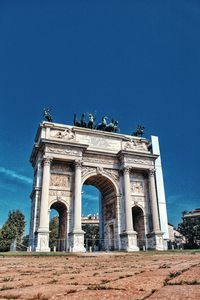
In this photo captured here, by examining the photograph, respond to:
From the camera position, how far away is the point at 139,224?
32.8 metres

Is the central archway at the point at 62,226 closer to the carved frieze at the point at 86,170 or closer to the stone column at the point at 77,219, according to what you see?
the stone column at the point at 77,219

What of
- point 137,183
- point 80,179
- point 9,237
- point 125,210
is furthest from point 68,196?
point 9,237

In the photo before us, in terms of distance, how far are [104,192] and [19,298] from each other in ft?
108

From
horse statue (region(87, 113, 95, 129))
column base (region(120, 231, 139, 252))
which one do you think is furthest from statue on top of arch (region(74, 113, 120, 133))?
column base (region(120, 231, 139, 252))

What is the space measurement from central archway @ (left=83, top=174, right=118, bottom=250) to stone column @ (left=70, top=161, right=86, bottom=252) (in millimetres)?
2690

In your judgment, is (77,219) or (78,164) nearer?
(77,219)

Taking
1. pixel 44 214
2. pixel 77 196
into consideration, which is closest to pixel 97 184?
pixel 77 196

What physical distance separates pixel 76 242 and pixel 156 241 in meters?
9.40

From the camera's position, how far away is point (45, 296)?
3.02m

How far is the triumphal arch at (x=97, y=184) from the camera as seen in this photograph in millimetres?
27297

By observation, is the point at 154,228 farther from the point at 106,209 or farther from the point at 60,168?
the point at 60,168

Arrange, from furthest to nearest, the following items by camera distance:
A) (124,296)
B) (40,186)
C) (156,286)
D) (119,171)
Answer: (119,171) < (40,186) < (156,286) < (124,296)

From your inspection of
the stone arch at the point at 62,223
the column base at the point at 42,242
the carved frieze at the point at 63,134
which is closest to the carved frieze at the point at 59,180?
the stone arch at the point at 62,223

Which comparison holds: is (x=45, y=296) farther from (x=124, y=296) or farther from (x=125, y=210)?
(x=125, y=210)
